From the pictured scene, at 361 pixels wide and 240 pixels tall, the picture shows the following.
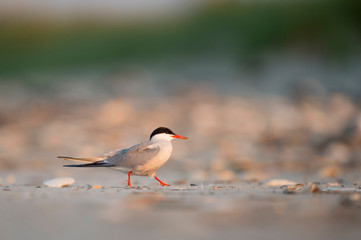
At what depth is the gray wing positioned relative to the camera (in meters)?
4.85

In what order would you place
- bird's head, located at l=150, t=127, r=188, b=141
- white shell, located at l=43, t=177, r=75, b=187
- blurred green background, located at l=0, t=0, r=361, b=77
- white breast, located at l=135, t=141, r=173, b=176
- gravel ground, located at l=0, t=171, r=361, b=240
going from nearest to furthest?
gravel ground, located at l=0, t=171, r=361, b=240, white shell, located at l=43, t=177, r=75, b=187, white breast, located at l=135, t=141, r=173, b=176, bird's head, located at l=150, t=127, r=188, b=141, blurred green background, located at l=0, t=0, r=361, b=77

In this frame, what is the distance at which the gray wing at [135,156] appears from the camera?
4.85 m

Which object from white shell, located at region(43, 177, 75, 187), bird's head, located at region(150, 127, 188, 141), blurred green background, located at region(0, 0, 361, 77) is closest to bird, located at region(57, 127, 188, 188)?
bird's head, located at region(150, 127, 188, 141)

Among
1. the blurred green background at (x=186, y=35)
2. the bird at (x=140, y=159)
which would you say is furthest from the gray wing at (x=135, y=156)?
the blurred green background at (x=186, y=35)

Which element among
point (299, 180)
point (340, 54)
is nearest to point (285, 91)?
point (340, 54)

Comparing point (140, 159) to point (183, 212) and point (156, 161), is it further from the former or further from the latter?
point (183, 212)

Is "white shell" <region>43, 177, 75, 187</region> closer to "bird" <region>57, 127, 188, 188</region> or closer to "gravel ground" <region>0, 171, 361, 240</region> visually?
"gravel ground" <region>0, 171, 361, 240</region>

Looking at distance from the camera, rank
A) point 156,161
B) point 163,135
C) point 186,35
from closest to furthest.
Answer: point 156,161 < point 163,135 < point 186,35

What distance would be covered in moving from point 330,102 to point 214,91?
2930mm

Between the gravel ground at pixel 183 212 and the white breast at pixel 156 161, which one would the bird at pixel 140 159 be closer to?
the white breast at pixel 156 161

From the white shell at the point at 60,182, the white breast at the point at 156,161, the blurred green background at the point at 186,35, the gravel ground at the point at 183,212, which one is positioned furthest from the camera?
the blurred green background at the point at 186,35

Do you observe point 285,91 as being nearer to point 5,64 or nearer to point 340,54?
point 340,54

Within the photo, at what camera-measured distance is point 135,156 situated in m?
4.88

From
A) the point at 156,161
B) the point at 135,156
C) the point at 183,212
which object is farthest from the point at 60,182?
the point at 183,212
